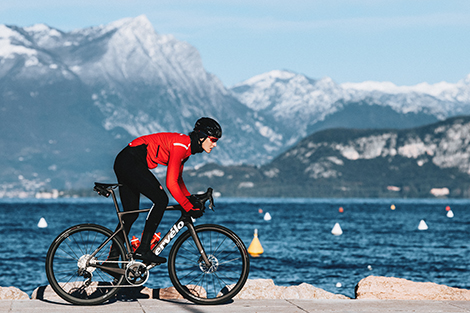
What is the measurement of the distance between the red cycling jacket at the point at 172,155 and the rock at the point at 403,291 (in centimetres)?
434

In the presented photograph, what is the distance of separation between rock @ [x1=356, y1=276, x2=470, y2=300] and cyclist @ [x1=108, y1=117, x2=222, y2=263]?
4.18 meters

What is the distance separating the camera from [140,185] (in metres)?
9.53

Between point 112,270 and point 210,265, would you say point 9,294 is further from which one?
point 210,265

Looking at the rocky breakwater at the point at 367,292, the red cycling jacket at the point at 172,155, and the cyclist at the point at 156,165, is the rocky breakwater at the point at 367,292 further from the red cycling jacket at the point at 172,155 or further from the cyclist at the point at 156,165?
the red cycling jacket at the point at 172,155

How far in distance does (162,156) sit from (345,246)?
6736cm

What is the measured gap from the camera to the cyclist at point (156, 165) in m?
9.44

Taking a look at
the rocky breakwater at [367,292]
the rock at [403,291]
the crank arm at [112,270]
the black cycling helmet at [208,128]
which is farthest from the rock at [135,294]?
the rock at [403,291]

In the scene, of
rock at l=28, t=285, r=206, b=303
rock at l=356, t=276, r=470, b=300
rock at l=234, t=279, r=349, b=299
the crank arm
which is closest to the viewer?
the crank arm

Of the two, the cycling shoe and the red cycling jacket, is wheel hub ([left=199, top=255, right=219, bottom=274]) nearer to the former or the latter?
the cycling shoe

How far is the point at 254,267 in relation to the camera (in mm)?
51094

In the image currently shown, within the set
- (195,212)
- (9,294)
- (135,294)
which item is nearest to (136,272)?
(195,212)

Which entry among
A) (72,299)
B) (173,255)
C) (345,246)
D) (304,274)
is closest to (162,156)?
(173,255)

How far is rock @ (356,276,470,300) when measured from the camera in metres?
11.6

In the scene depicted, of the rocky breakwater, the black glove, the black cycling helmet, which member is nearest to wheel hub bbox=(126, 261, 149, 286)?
the black glove
